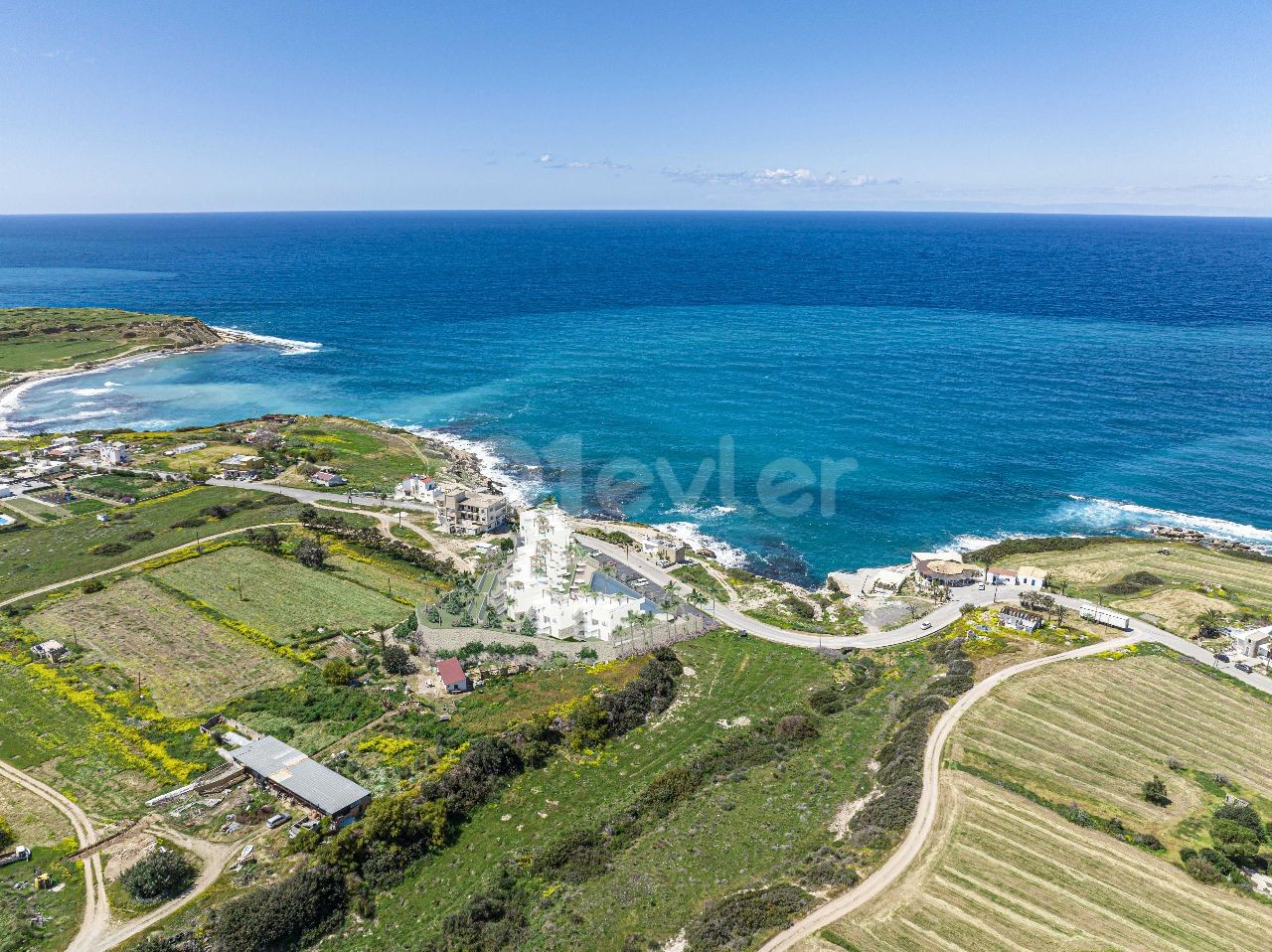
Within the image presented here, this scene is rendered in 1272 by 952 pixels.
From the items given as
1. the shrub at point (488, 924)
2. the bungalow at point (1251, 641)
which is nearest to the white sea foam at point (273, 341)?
the shrub at point (488, 924)

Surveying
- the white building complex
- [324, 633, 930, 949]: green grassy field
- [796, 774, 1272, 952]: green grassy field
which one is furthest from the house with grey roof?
[796, 774, 1272, 952]: green grassy field

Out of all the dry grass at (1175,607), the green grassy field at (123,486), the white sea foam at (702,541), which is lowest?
the white sea foam at (702,541)

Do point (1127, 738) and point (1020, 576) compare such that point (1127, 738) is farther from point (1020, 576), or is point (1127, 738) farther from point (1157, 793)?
point (1020, 576)

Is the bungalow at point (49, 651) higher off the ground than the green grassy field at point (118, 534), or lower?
lower

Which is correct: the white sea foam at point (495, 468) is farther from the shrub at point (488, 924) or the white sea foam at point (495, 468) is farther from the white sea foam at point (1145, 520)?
the white sea foam at point (1145, 520)

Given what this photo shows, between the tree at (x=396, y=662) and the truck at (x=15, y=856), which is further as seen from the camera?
the tree at (x=396, y=662)

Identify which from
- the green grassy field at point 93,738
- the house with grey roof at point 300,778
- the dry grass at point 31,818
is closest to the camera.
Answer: the dry grass at point 31,818

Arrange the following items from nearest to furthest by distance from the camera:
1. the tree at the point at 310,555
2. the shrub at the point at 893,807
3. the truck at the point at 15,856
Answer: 1. the truck at the point at 15,856
2. the shrub at the point at 893,807
3. the tree at the point at 310,555

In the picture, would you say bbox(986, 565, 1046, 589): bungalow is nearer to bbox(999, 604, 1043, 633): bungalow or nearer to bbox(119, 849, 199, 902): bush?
bbox(999, 604, 1043, 633): bungalow

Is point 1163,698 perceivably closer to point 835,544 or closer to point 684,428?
point 835,544
